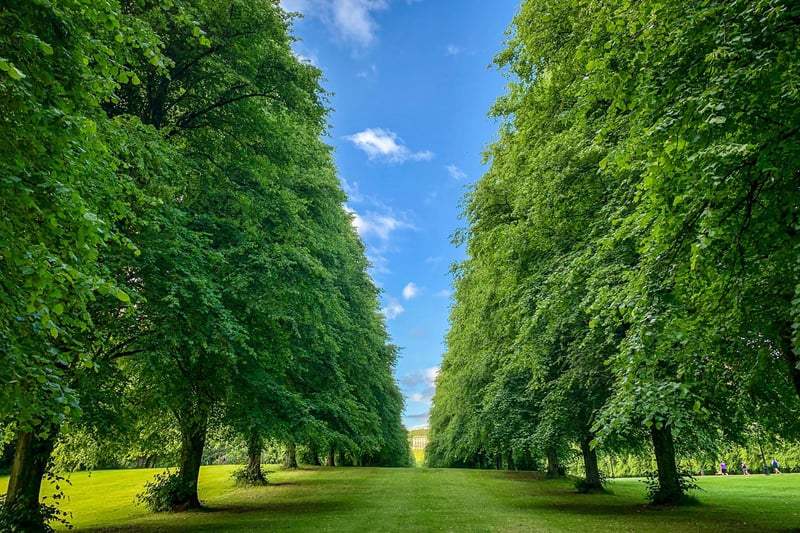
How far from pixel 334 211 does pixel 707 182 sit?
1862cm

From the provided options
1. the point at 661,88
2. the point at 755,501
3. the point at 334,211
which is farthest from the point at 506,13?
the point at 755,501

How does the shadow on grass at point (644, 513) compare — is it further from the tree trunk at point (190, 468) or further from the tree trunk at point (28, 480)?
the tree trunk at point (28, 480)

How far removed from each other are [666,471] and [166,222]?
17490 millimetres

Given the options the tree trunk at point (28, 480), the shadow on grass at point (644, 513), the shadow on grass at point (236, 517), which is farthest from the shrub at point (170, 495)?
the shadow on grass at point (644, 513)

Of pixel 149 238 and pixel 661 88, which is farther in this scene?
pixel 149 238

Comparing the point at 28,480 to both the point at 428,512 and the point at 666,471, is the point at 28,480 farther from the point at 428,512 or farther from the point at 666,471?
the point at 666,471

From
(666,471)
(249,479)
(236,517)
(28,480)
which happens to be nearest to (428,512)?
(236,517)

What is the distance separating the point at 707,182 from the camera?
6.04m

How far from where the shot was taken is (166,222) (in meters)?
10.0

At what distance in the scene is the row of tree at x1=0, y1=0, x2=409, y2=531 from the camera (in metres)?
5.55

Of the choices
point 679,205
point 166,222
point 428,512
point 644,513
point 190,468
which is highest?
point 166,222

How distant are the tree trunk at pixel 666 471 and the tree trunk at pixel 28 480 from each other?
17.6 meters

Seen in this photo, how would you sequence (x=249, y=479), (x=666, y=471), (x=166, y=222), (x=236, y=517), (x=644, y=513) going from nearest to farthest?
(x=166, y=222) → (x=644, y=513) → (x=236, y=517) → (x=666, y=471) → (x=249, y=479)

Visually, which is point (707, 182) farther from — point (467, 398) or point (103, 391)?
point (467, 398)
